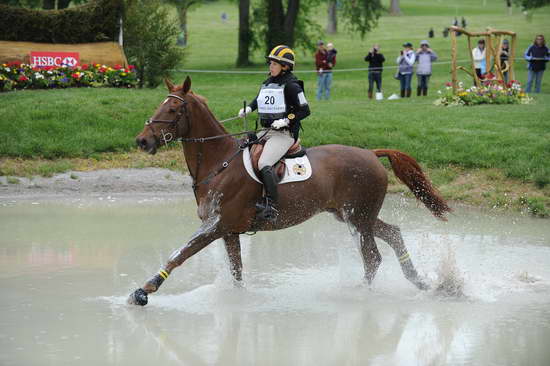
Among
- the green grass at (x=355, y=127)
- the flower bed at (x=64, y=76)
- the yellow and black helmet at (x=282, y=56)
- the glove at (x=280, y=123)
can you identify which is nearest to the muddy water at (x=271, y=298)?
the glove at (x=280, y=123)

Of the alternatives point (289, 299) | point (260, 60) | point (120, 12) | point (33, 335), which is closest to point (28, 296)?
point (33, 335)

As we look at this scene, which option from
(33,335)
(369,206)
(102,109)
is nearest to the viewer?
(33,335)

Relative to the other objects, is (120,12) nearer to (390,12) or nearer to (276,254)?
(276,254)

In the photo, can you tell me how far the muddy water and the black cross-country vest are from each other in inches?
85.9

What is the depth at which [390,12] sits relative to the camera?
2849 inches

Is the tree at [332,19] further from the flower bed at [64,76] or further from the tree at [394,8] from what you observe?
the flower bed at [64,76]

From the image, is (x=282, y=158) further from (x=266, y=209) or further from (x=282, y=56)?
(x=282, y=56)

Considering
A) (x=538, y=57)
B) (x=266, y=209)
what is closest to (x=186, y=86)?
(x=266, y=209)

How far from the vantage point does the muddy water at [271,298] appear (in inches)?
307

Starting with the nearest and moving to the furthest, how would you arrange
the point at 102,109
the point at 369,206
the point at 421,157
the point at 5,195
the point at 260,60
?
1. the point at 369,206
2. the point at 5,195
3. the point at 421,157
4. the point at 102,109
5. the point at 260,60

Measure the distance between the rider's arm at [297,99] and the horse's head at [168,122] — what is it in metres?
1.17

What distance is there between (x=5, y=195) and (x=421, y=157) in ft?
28.3

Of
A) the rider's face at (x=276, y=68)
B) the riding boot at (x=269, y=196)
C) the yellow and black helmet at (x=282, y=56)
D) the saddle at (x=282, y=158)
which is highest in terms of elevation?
the yellow and black helmet at (x=282, y=56)

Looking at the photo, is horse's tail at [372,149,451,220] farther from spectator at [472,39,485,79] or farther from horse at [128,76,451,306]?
spectator at [472,39,485,79]
